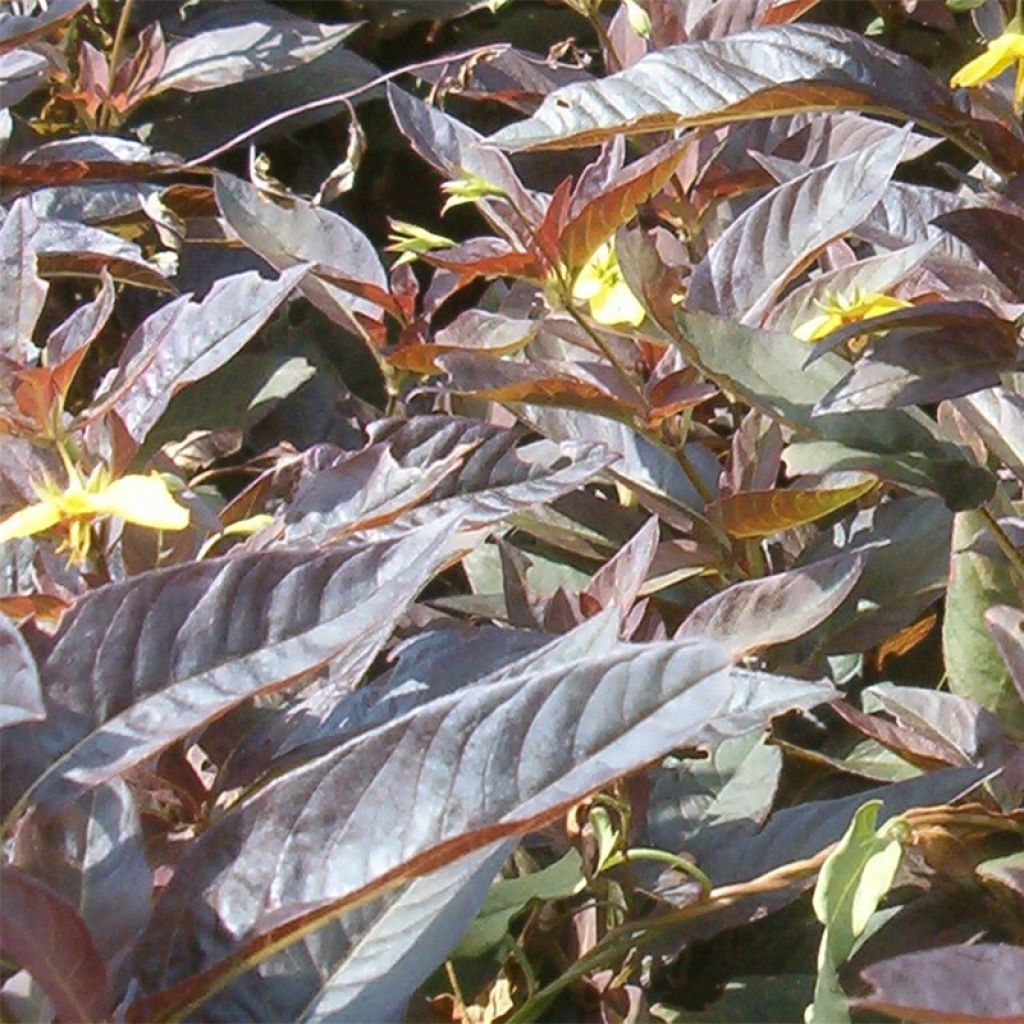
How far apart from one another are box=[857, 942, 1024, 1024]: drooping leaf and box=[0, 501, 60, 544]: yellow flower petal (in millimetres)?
474

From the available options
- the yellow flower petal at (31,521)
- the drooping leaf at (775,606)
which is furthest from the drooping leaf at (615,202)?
the yellow flower petal at (31,521)

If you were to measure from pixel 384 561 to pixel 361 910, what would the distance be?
0.15 m

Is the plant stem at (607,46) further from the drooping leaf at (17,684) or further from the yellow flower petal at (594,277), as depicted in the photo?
the drooping leaf at (17,684)

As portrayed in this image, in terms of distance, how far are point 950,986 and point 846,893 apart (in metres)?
0.14

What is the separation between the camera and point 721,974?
0.97 m

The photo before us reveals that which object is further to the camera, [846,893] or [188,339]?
[188,339]

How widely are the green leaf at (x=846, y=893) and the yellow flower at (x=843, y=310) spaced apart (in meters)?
0.42

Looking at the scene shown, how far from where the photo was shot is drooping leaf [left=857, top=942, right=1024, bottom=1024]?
1.76 feet

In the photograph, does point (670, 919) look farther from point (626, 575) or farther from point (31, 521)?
point (31, 521)

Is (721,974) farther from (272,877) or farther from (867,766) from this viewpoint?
(272,877)

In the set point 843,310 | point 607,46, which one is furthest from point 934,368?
point 607,46

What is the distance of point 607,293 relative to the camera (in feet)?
3.79

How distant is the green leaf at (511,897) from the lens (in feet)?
2.74

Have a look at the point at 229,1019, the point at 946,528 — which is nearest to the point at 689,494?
the point at 946,528
